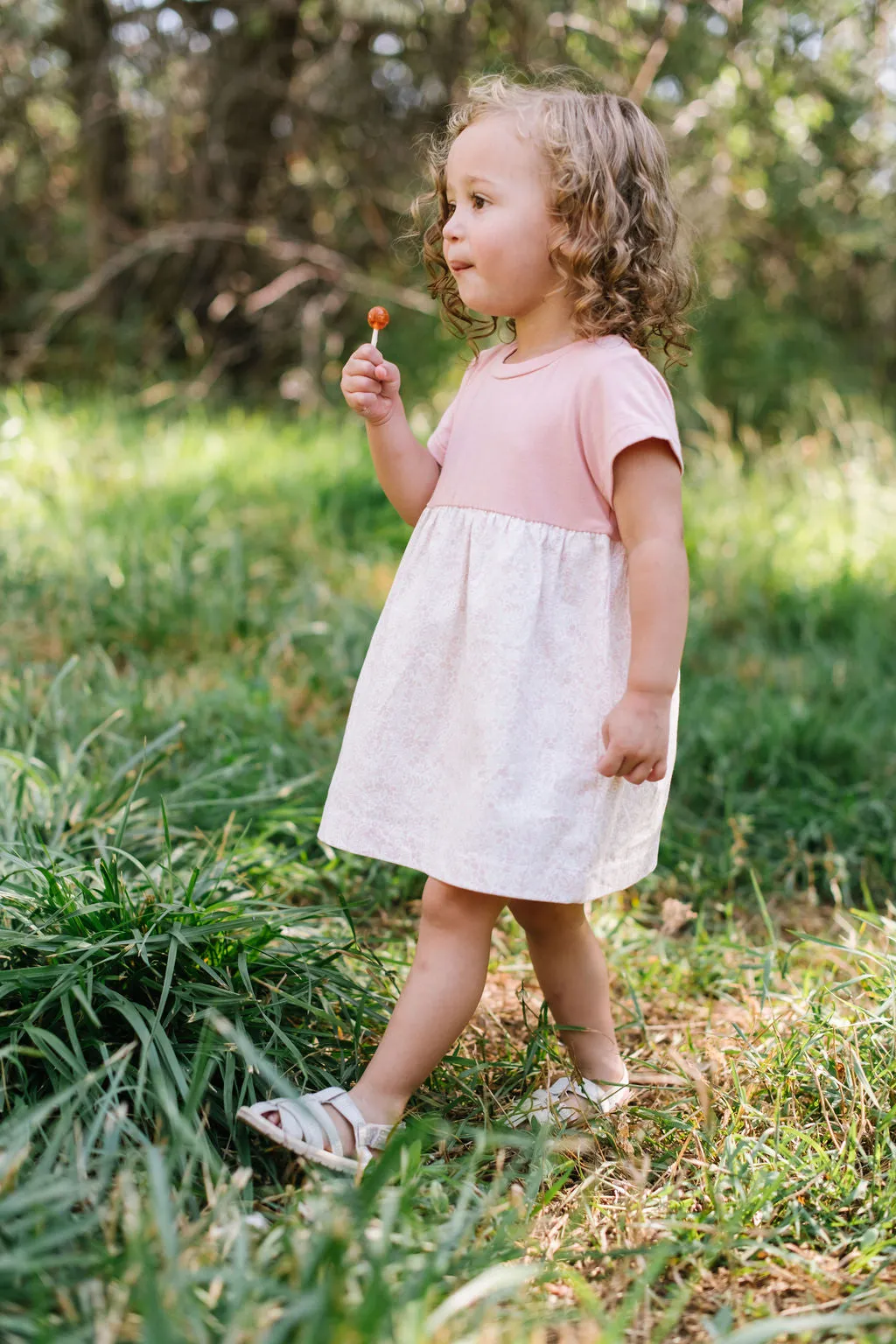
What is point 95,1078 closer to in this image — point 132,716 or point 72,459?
point 132,716

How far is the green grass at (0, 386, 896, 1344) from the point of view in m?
1.21

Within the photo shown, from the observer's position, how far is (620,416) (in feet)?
5.05

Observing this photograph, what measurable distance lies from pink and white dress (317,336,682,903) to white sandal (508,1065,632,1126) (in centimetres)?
30

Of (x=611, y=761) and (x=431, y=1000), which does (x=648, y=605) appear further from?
(x=431, y=1000)

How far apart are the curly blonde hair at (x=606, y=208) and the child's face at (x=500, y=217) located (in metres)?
0.02

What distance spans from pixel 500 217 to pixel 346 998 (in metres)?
1.10

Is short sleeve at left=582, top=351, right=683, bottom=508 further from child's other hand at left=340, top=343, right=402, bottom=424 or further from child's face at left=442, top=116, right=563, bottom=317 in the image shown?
child's other hand at left=340, top=343, right=402, bottom=424

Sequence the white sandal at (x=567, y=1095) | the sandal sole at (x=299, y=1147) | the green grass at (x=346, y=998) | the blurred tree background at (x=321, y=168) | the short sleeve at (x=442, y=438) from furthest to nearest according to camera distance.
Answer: the blurred tree background at (x=321, y=168)
the short sleeve at (x=442, y=438)
the white sandal at (x=567, y=1095)
the sandal sole at (x=299, y=1147)
the green grass at (x=346, y=998)

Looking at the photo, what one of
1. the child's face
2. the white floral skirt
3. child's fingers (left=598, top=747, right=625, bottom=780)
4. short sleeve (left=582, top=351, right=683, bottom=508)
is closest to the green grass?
the white floral skirt

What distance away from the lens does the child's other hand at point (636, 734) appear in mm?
1534

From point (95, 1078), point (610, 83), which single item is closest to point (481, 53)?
point (610, 83)

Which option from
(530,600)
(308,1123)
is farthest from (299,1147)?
(530,600)

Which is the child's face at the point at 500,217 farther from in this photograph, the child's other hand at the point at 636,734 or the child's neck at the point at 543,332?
the child's other hand at the point at 636,734

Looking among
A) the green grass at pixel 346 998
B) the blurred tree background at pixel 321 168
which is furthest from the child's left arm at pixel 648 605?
the blurred tree background at pixel 321 168
